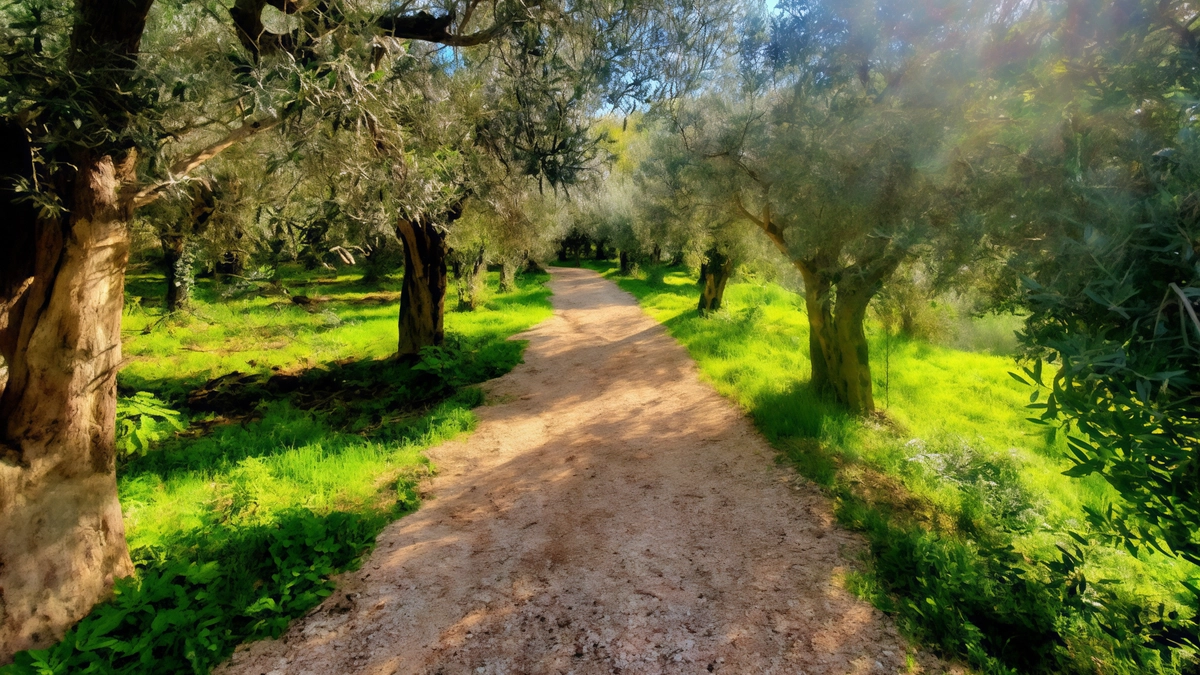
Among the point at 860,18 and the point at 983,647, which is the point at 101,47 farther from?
the point at 983,647

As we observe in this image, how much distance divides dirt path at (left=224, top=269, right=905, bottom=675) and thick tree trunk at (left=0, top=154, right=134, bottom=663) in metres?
1.43

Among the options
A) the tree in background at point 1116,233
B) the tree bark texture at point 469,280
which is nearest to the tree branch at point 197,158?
the tree in background at point 1116,233

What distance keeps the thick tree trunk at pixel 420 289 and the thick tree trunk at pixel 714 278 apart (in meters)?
8.17

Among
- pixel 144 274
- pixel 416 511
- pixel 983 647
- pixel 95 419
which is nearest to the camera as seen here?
pixel 983 647

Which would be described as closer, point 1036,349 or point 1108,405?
point 1108,405

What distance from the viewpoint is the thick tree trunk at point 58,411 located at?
3.73 metres

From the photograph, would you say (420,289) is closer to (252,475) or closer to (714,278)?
(252,475)

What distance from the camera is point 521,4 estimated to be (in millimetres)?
5180

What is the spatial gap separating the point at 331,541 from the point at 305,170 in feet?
12.4

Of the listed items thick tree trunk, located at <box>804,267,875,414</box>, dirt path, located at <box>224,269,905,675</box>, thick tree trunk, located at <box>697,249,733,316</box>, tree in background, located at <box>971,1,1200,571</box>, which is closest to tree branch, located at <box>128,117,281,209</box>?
dirt path, located at <box>224,269,905,675</box>

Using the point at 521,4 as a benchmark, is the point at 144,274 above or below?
below

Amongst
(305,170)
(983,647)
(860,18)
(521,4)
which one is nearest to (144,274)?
(305,170)

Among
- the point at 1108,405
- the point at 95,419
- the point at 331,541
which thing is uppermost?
the point at 1108,405

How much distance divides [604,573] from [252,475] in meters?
4.34
